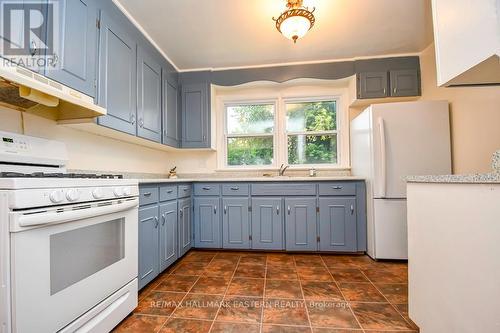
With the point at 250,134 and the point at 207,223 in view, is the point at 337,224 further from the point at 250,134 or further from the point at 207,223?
the point at 250,134

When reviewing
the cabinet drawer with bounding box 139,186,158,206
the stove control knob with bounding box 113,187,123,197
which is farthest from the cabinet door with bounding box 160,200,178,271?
the stove control knob with bounding box 113,187,123,197

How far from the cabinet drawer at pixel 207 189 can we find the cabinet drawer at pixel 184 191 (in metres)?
0.11

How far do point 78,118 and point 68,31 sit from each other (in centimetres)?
55

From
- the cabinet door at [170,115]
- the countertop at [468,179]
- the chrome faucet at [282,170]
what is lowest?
the countertop at [468,179]

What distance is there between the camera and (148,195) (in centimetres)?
193

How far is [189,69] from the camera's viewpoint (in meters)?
3.22

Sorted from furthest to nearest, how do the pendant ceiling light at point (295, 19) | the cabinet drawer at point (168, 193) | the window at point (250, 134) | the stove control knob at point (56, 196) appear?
the window at point (250, 134)
the cabinet drawer at point (168, 193)
the pendant ceiling light at point (295, 19)
the stove control knob at point (56, 196)

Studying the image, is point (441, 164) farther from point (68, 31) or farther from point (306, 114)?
point (68, 31)

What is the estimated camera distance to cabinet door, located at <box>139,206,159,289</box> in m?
1.82

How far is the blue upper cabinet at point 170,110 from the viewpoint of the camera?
2.77m

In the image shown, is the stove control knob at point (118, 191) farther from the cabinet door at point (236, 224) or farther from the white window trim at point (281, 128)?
the white window trim at point (281, 128)

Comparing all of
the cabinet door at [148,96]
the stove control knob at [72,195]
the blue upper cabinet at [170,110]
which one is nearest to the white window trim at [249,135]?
the blue upper cabinet at [170,110]

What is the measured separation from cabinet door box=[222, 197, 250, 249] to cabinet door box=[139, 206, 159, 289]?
0.97 metres

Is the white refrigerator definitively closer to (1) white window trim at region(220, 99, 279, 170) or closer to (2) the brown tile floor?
(2) the brown tile floor
